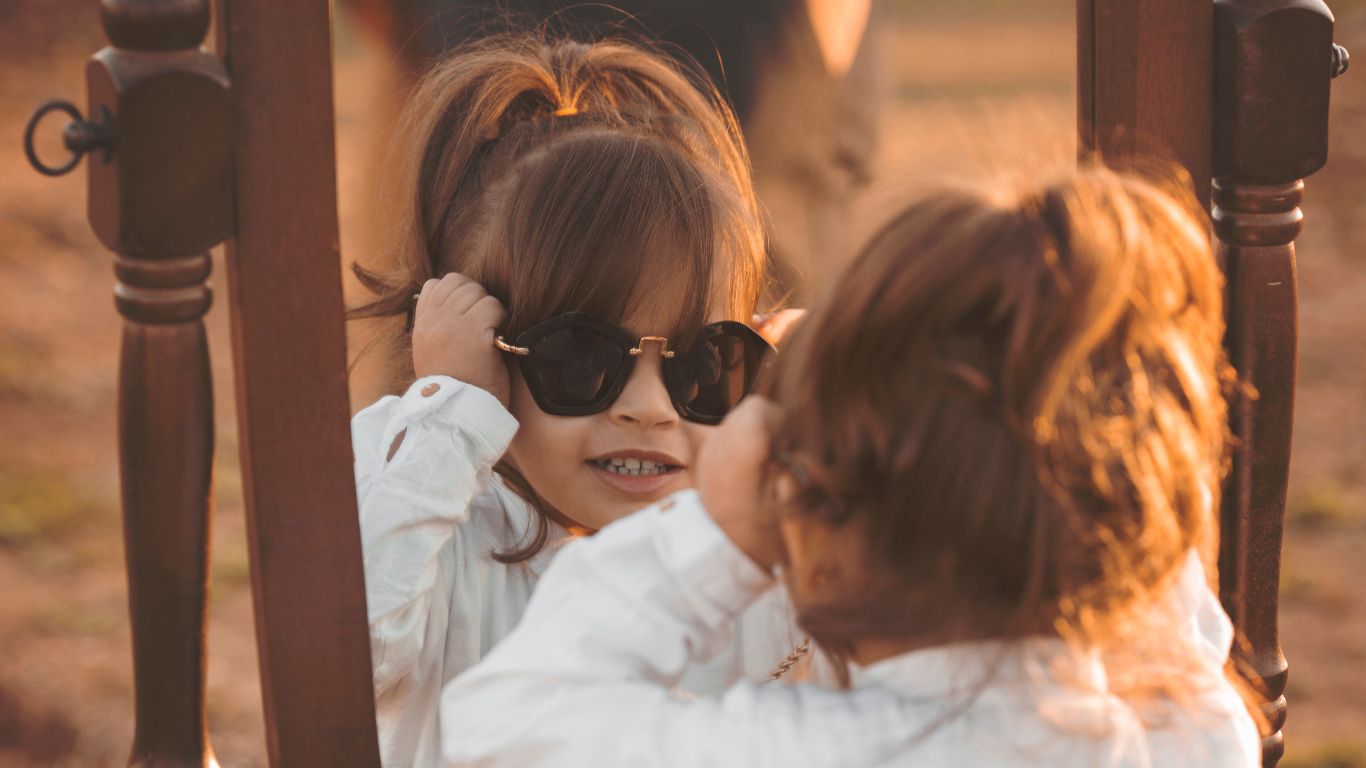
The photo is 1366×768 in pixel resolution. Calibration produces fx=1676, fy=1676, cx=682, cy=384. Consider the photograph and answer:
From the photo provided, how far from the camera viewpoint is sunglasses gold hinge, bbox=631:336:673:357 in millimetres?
1168

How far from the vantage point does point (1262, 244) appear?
1.10 m

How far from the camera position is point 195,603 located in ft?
2.94

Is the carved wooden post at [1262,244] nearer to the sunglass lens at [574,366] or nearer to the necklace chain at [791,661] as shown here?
the necklace chain at [791,661]

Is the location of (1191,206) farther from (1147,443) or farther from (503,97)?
(503,97)

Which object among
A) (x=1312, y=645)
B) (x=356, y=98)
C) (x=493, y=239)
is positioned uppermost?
(x=493, y=239)

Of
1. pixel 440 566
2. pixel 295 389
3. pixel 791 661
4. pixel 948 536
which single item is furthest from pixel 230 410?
pixel 948 536

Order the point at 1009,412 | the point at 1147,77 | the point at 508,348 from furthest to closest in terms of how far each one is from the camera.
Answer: the point at 508,348
the point at 1147,77
the point at 1009,412

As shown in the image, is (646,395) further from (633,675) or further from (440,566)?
(633,675)

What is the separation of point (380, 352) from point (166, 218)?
1.93 feet

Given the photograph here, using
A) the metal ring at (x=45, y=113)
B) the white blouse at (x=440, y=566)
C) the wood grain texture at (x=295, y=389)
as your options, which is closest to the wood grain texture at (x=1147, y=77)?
the white blouse at (x=440, y=566)

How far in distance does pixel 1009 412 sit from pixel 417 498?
52 centimetres

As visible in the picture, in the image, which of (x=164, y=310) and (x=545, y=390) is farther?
(x=545, y=390)

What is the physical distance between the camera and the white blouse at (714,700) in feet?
Answer: 2.44

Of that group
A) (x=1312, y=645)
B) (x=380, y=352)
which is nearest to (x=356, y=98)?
(x=1312, y=645)
